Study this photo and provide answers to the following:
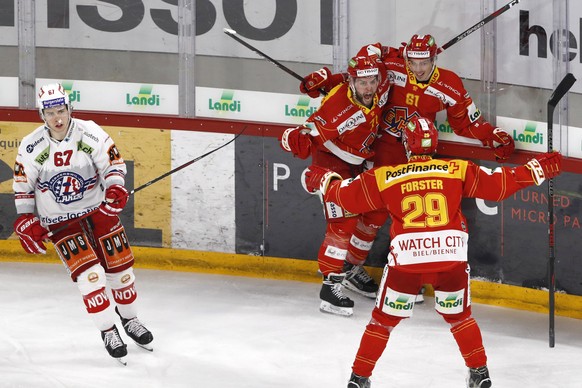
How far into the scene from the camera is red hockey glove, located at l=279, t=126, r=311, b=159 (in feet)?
22.5

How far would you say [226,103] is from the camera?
7.75 meters

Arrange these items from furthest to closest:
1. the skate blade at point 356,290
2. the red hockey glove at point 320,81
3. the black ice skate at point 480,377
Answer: the skate blade at point 356,290
the red hockey glove at point 320,81
the black ice skate at point 480,377

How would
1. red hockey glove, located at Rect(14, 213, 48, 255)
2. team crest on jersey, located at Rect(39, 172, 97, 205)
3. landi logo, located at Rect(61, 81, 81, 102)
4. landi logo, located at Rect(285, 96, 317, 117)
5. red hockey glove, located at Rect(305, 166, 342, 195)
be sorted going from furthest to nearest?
landi logo, located at Rect(61, 81, 81, 102) → landi logo, located at Rect(285, 96, 317, 117) → team crest on jersey, located at Rect(39, 172, 97, 205) → red hockey glove, located at Rect(14, 213, 48, 255) → red hockey glove, located at Rect(305, 166, 342, 195)

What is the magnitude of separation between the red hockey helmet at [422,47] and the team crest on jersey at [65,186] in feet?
5.79

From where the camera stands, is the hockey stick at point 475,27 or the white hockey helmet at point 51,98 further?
the hockey stick at point 475,27

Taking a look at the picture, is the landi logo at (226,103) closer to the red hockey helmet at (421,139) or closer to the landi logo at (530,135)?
the landi logo at (530,135)

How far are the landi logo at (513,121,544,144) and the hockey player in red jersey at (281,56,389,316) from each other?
71cm

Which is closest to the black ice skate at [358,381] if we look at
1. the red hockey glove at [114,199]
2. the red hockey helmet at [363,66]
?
the red hockey glove at [114,199]


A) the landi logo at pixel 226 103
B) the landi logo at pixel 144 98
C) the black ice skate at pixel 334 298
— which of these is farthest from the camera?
the landi logo at pixel 144 98

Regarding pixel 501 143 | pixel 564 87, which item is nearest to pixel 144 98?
pixel 501 143

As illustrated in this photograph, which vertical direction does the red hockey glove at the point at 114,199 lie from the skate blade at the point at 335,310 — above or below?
above

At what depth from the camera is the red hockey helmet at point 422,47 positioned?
6.73 meters

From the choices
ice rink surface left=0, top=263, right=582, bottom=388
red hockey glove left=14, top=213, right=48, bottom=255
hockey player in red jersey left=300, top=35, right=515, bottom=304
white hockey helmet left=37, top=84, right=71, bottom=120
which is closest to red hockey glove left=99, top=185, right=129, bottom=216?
red hockey glove left=14, top=213, right=48, bottom=255

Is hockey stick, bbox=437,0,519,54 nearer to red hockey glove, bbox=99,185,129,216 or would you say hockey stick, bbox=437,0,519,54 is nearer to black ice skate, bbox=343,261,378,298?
black ice skate, bbox=343,261,378,298
